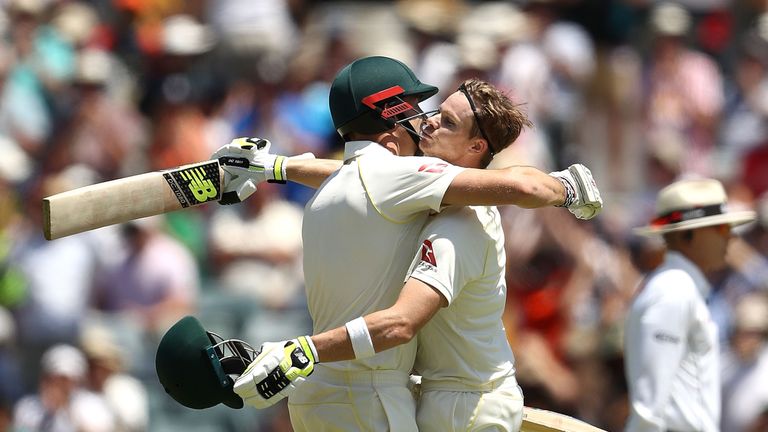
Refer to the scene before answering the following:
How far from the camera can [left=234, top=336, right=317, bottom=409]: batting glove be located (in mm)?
5281

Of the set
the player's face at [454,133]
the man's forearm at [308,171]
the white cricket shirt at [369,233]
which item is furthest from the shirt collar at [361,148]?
the man's forearm at [308,171]

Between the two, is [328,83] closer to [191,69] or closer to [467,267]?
[191,69]

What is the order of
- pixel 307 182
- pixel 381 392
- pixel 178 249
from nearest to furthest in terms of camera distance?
A: pixel 381 392 < pixel 307 182 < pixel 178 249

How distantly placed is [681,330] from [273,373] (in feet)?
8.93

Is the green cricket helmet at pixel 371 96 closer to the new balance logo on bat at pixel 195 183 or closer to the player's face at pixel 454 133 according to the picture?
the player's face at pixel 454 133

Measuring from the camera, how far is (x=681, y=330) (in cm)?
729

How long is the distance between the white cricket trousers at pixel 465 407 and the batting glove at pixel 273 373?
2.14 feet

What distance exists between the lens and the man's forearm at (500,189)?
5.48m

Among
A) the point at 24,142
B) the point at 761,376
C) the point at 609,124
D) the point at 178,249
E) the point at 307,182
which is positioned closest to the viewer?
the point at 307,182

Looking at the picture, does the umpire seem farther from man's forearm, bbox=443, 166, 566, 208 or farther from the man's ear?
man's forearm, bbox=443, 166, 566, 208

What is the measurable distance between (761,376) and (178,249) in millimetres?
4135

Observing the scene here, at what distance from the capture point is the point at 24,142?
11.6m

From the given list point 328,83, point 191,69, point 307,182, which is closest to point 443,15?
point 328,83

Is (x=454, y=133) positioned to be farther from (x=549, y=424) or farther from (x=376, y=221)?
(x=549, y=424)
